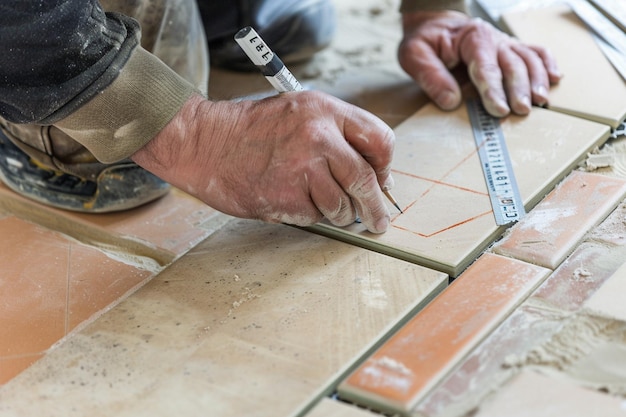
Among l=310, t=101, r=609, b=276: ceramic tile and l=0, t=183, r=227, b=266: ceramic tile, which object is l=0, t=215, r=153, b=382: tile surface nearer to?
l=0, t=183, r=227, b=266: ceramic tile

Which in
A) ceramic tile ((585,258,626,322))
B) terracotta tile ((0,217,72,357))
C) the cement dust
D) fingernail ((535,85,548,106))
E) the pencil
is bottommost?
fingernail ((535,85,548,106))

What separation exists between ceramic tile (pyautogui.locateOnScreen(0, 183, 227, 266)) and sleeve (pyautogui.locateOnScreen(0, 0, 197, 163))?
368mm

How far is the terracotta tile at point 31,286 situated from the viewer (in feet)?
5.92

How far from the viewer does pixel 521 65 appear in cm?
243

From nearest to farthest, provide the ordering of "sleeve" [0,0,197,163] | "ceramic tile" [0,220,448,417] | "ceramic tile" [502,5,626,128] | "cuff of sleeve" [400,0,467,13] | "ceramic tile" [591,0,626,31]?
"ceramic tile" [0,220,448,417], "sleeve" [0,0,197,163], "ceramic tile" [502,5,626,128], "ceramic tile" [591,0,626,31], "cuff of sleeve" [400,0,467,13]

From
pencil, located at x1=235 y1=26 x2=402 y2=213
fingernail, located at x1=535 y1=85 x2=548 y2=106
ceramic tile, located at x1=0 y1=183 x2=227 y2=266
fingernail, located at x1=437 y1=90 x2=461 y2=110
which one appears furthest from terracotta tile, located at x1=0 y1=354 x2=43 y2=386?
fingernail, located at x1=535 y1=85 x2=548 y2=106

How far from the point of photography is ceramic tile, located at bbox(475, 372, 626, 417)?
1316 millimetres

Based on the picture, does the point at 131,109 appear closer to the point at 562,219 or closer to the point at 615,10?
the point at 562,219

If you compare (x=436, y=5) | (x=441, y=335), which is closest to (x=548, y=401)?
(x=441, y=335)

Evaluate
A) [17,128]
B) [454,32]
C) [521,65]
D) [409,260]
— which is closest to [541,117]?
[521,65]

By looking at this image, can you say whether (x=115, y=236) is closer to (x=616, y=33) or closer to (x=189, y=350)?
(x=189, y=350)

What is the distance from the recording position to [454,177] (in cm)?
206

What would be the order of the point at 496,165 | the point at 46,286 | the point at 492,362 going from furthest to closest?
the point at 496,165 < the point at 46,286 < the point at 492,362

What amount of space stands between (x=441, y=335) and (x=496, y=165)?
73cm
